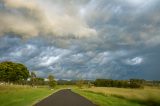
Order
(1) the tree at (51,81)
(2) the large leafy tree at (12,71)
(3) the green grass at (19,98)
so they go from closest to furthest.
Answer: (3) the green grass at (19,98) → (2) the large leafy tree at (12,71) → (1) the tree at (51,81)

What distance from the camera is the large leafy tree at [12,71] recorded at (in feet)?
427

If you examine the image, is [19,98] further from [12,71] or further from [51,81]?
[51,81]

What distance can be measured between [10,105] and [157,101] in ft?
47.6

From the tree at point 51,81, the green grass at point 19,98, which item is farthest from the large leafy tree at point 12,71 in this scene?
the green grass at point 19,98

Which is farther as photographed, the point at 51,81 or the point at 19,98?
the point at 51,81

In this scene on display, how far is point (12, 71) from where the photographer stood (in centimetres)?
13238

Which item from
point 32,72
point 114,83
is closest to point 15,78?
point 32,72

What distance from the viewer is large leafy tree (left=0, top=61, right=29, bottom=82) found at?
427 feet

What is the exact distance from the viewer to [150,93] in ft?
112

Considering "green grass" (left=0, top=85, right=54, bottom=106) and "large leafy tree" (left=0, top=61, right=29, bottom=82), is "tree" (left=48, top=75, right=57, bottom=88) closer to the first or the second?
"large leafy tree" (left=0, top=61, right=29, bottom=82)

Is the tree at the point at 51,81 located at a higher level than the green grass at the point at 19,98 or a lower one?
higher

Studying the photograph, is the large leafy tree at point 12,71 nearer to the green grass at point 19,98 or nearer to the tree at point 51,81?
the tree at point 51,81

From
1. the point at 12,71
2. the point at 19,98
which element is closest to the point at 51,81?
the point at 12,71

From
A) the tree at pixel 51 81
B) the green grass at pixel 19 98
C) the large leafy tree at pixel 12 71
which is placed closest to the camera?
the green grass at pixel 19 98
